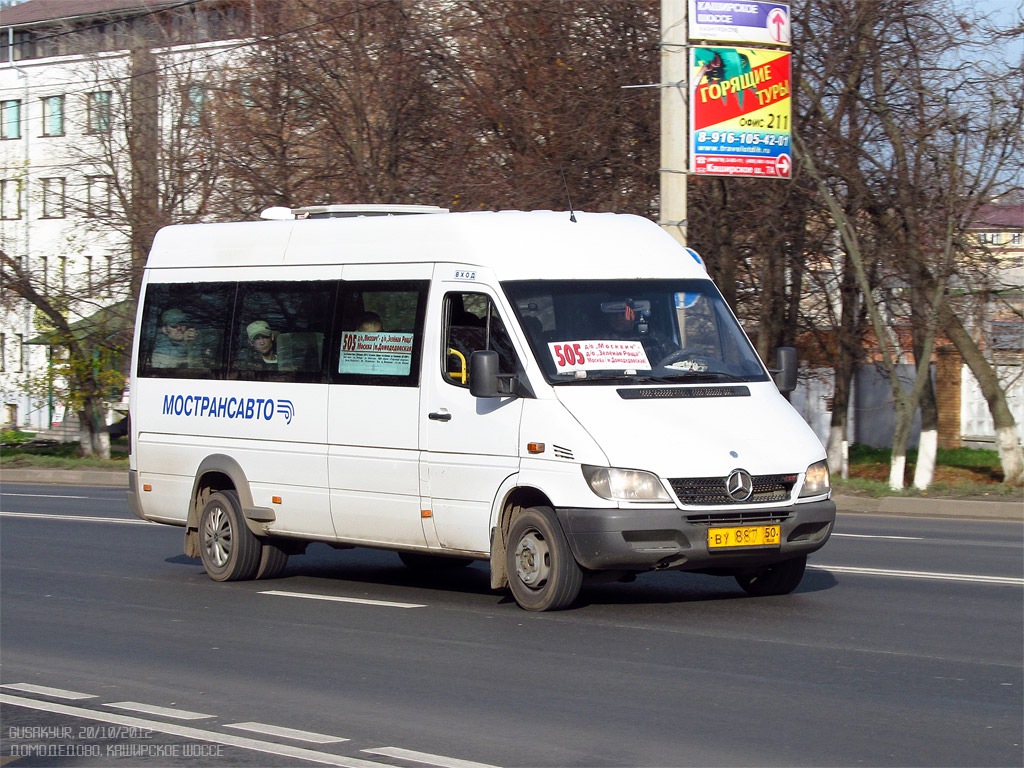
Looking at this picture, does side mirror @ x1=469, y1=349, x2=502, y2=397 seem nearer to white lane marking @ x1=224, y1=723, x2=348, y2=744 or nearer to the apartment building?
white lane marking @ x1=224, y1=723, x2=348, y2=744

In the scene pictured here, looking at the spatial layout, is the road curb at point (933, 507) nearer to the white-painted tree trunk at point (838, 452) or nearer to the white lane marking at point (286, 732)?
the white-painted tree trunk at point (838, 452)

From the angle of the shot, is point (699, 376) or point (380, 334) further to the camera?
point (380, 334)

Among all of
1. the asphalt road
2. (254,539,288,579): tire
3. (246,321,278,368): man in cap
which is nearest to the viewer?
the asphalt road

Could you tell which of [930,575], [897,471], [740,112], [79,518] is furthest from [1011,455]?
[79,518]

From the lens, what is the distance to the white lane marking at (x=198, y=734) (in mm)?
5645

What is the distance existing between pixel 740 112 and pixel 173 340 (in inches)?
335

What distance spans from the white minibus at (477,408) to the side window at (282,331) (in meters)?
0.02

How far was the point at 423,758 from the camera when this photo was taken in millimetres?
5637

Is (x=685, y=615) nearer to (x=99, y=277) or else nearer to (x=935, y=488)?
(x=935, y=488)

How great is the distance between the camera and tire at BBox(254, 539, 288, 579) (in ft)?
37.5

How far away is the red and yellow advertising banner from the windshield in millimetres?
7807

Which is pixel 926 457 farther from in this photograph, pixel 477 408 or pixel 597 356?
pixel 477 408

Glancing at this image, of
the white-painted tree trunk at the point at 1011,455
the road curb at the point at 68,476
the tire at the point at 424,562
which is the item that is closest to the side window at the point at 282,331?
the tire at the point at 424,562

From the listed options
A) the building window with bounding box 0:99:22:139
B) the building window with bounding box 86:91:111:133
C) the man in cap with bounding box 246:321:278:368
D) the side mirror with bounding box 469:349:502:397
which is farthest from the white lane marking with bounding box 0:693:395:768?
the building window with bounding box 0:99:22:139
